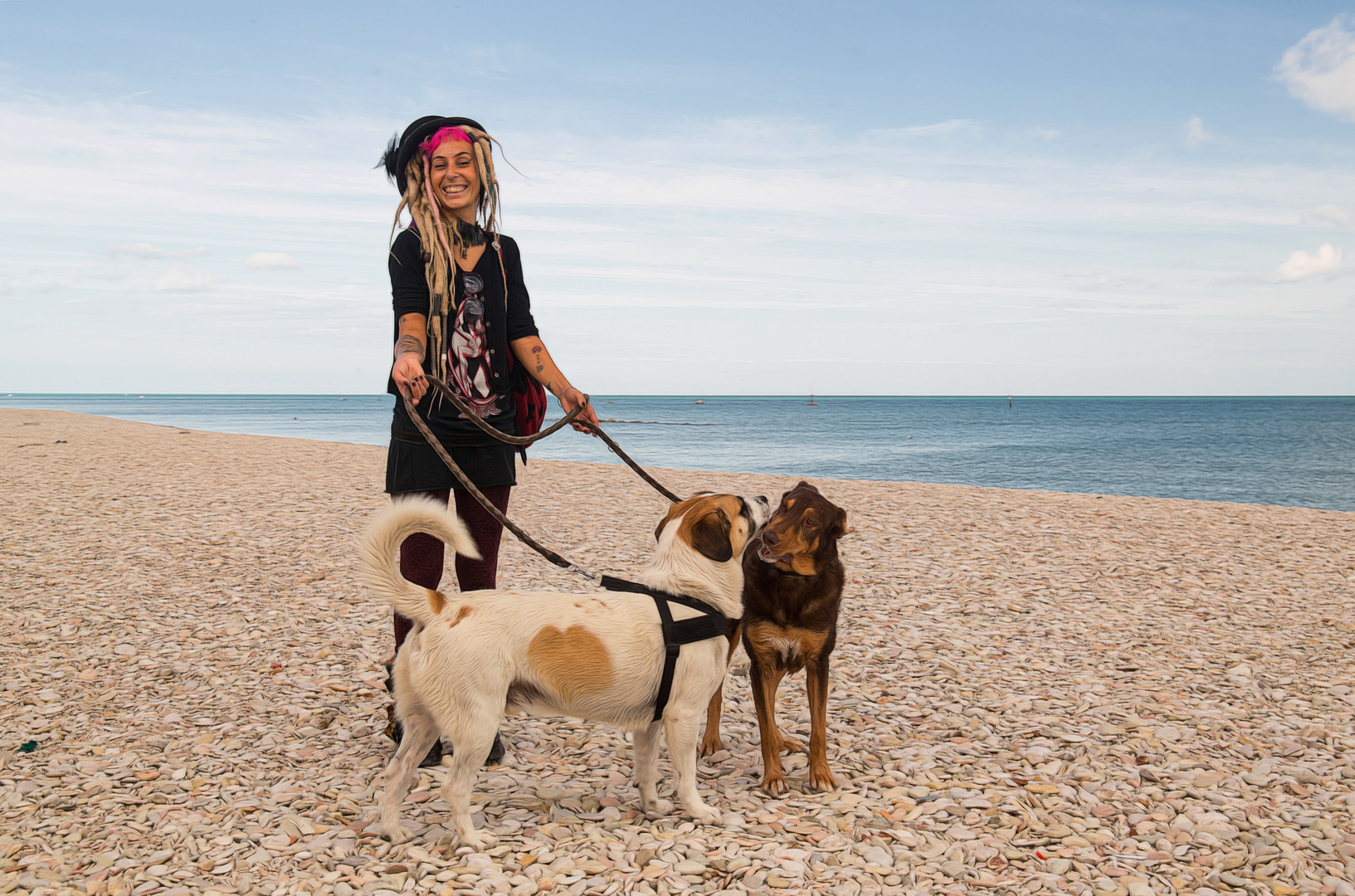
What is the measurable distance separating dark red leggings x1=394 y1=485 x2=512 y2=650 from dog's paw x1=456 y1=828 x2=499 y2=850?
39.2 inches

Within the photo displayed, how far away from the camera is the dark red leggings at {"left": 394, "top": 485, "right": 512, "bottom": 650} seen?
4000mm

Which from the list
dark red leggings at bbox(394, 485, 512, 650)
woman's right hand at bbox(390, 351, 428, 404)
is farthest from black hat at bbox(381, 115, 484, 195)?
dark red leggings at bbox(394, 485, 512, 650)

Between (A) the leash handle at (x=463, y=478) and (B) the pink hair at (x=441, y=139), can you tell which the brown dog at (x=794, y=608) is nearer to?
(A) the leash handle at (x=463, y=478)

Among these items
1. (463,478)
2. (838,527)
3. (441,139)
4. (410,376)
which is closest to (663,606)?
(838,527)

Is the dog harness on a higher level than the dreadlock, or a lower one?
lower

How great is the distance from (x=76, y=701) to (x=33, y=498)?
9440mm

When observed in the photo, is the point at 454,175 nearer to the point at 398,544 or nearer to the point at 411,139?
the point at 411,139

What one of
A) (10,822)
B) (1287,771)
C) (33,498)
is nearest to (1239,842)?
(1287,771)

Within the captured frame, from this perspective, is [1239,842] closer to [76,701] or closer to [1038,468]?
[76,701]

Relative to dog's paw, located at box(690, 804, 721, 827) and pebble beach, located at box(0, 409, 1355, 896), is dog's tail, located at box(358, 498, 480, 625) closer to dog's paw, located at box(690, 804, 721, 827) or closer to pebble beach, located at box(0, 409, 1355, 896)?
pebble beach, located at box(0, 409, 1355, 896)

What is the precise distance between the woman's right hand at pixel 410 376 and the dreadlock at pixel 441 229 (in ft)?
0.70

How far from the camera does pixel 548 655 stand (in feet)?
10.4

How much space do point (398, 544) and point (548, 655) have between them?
70 cm

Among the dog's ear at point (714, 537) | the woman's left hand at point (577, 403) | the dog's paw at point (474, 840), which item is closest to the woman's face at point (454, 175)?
the woman's left hand at point (577, 403)
